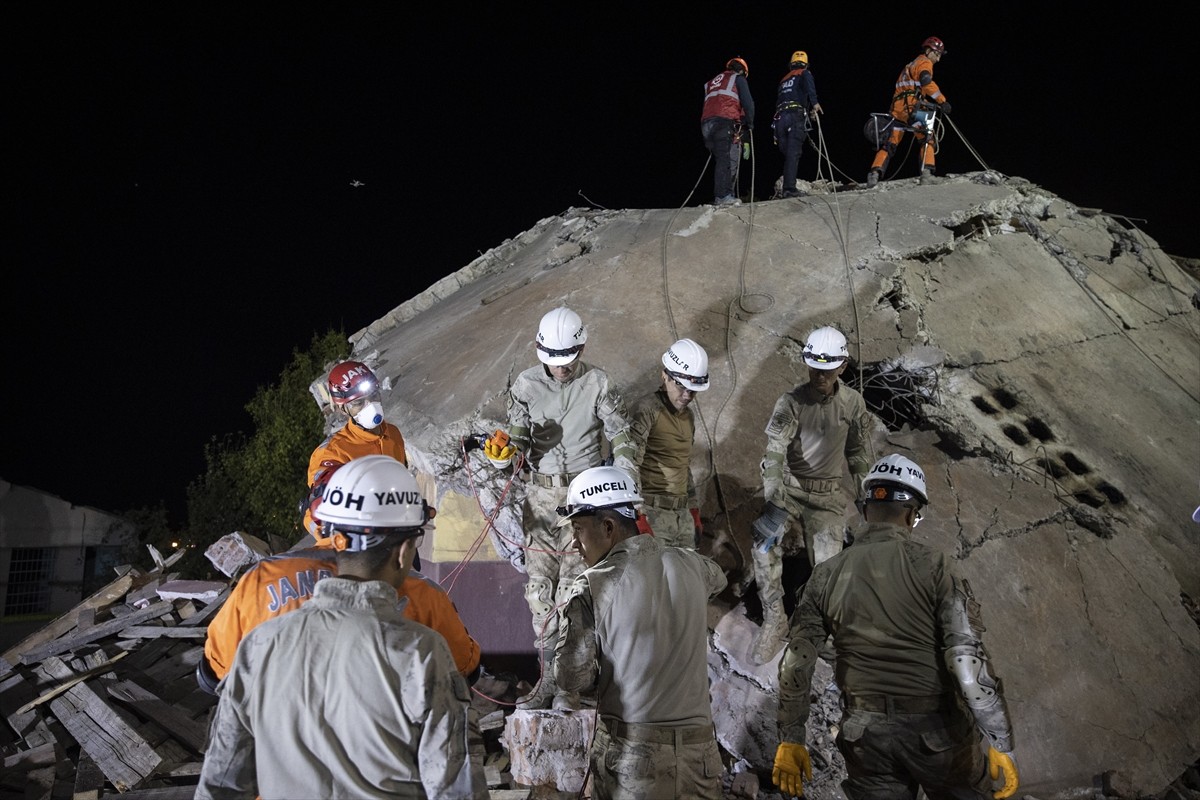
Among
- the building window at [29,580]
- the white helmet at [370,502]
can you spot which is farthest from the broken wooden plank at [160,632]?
the building window at [29,580]

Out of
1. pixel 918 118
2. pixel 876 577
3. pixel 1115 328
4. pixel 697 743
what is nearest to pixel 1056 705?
pixel 876 577

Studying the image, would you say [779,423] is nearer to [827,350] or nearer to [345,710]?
[827,350]

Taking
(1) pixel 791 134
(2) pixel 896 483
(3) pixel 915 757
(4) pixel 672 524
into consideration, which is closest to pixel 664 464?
(4) pixel 672 524

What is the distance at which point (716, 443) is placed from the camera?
274 inches

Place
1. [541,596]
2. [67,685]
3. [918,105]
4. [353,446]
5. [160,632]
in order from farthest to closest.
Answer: [918,105], [160,632], [67,685], [541,596], [353,446]

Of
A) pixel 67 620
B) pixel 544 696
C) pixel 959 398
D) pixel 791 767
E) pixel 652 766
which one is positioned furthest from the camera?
pixel 67 620

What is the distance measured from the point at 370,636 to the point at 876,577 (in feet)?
7.43

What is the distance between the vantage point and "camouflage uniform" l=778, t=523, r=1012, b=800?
330 cm

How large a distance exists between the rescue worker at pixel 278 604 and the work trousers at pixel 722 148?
26.7 feet

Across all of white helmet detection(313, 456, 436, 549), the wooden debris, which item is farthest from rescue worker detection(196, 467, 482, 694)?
the wooden debris

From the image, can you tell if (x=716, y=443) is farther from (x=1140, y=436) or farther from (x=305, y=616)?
(x=305, y=616)

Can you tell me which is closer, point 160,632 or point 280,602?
point 280,602

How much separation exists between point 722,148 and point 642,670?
8.14 m

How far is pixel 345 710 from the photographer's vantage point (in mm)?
2098
